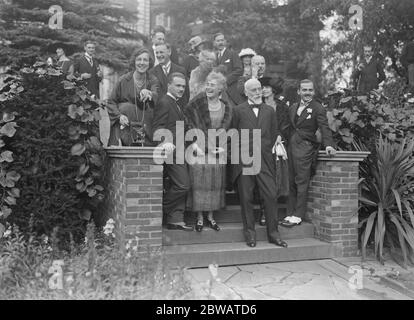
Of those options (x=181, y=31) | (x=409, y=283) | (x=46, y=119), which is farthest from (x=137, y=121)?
(x=181, y=31)

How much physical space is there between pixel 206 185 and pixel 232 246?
2.35ft

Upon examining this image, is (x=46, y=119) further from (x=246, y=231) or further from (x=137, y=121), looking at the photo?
(x=246, y=231)

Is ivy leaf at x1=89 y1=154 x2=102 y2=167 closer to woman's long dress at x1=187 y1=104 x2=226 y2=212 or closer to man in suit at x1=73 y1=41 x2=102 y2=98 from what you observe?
woman's long dress at x1=187 y1=104 x2=226 y2=212

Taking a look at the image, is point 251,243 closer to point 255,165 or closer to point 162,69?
point 255,165

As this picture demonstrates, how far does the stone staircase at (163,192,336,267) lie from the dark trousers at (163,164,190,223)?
0.62ft

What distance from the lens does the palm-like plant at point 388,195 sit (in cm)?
531

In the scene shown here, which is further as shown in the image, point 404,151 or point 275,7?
point 275,7

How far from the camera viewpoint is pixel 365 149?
591cm

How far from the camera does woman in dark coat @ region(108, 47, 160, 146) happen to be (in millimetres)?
4980

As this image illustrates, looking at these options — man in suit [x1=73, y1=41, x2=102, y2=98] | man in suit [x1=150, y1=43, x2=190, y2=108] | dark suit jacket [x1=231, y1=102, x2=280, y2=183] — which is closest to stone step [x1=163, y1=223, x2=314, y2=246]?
dark suit jacket [x1=231, y1=102, x2=280, y2=183]

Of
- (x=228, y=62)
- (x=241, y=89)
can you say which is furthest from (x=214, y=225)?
(x=228, y=62)

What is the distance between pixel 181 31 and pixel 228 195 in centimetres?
1325

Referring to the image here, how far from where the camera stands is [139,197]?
442 centimetres

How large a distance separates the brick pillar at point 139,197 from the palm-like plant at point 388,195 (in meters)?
2.50
